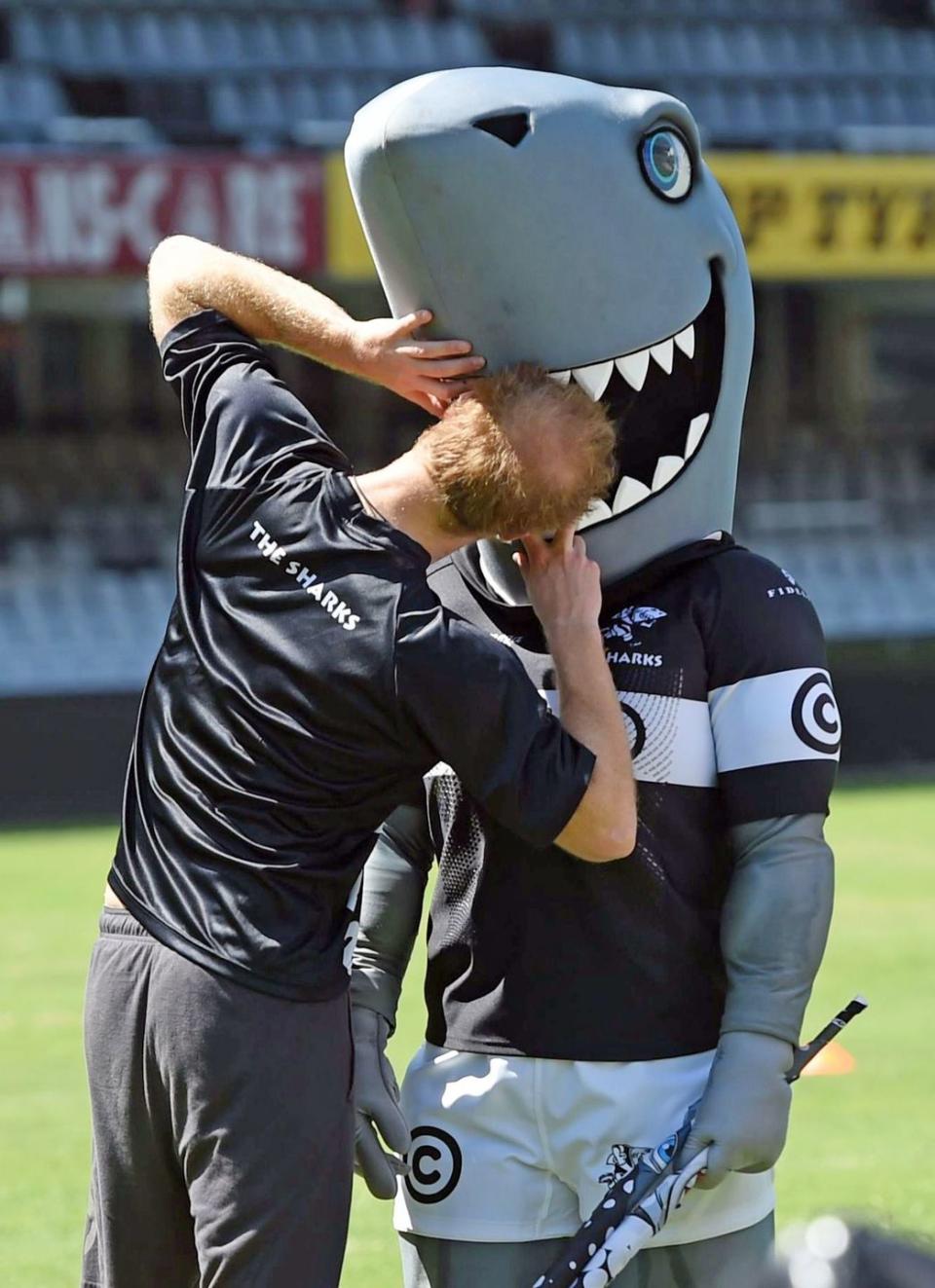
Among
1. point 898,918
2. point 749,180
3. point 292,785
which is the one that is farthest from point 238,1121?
point 749,180

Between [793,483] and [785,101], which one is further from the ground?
[785,101]

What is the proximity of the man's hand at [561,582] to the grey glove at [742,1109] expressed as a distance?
581 millimetres

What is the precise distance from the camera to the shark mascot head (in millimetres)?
2895

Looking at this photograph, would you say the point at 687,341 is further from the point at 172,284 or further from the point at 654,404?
the point at 172,284

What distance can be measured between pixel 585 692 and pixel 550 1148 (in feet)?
2.14

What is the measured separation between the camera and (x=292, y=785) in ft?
8.66

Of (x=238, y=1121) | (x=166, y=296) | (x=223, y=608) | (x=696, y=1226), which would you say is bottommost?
(x=696, y=1226)

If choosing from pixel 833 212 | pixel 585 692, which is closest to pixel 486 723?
pixel 585 692

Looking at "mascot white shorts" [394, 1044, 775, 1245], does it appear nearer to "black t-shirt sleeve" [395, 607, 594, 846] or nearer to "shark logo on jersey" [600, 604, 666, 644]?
"black t-shirt sleeve" [395, 607, 594, 846]

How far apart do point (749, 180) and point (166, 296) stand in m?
13.6

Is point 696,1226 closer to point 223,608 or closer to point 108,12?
point 223,608

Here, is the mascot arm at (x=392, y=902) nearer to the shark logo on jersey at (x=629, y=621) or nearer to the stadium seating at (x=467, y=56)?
the shark logo on jersey at (x=629, y=621)

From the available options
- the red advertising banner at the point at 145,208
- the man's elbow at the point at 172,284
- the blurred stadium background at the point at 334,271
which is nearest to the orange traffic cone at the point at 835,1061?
the man's elbow at the point at 172,284

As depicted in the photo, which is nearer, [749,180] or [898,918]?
[898,918]
